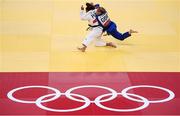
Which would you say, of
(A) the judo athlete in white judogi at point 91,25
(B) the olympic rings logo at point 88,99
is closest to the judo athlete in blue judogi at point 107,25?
(A) the judo athlete in white judogi at point 91,25

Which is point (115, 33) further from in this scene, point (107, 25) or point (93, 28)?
point (93, 28)

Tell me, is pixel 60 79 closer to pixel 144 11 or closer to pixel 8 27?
pixel 8 27

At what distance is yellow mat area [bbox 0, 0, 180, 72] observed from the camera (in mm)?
11969

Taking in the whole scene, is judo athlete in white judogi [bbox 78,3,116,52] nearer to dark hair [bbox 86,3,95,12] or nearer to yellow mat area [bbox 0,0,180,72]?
dark hair [bbox 86,3,95,12]

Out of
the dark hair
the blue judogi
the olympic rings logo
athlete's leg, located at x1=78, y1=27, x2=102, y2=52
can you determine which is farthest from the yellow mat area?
the olympic rings logo

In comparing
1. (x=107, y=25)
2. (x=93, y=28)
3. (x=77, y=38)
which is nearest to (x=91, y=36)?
(x=93, y=28)

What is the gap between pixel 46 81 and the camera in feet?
35.9

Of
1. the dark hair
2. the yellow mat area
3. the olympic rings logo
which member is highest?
the dark hair

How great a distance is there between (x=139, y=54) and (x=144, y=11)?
12.3 ft

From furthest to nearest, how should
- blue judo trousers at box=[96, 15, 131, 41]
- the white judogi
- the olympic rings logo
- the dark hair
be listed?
blue judo trousers at box=[96, 15, 131, 41], the dark hair, the white judogi, the olympic rings logo

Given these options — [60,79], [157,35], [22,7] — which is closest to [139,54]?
[157,35]

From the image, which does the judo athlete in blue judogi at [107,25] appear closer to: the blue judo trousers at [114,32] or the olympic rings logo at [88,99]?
the blue judo trousers at [114,32]

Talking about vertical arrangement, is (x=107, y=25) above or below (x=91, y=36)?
above

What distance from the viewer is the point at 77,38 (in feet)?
45.1
